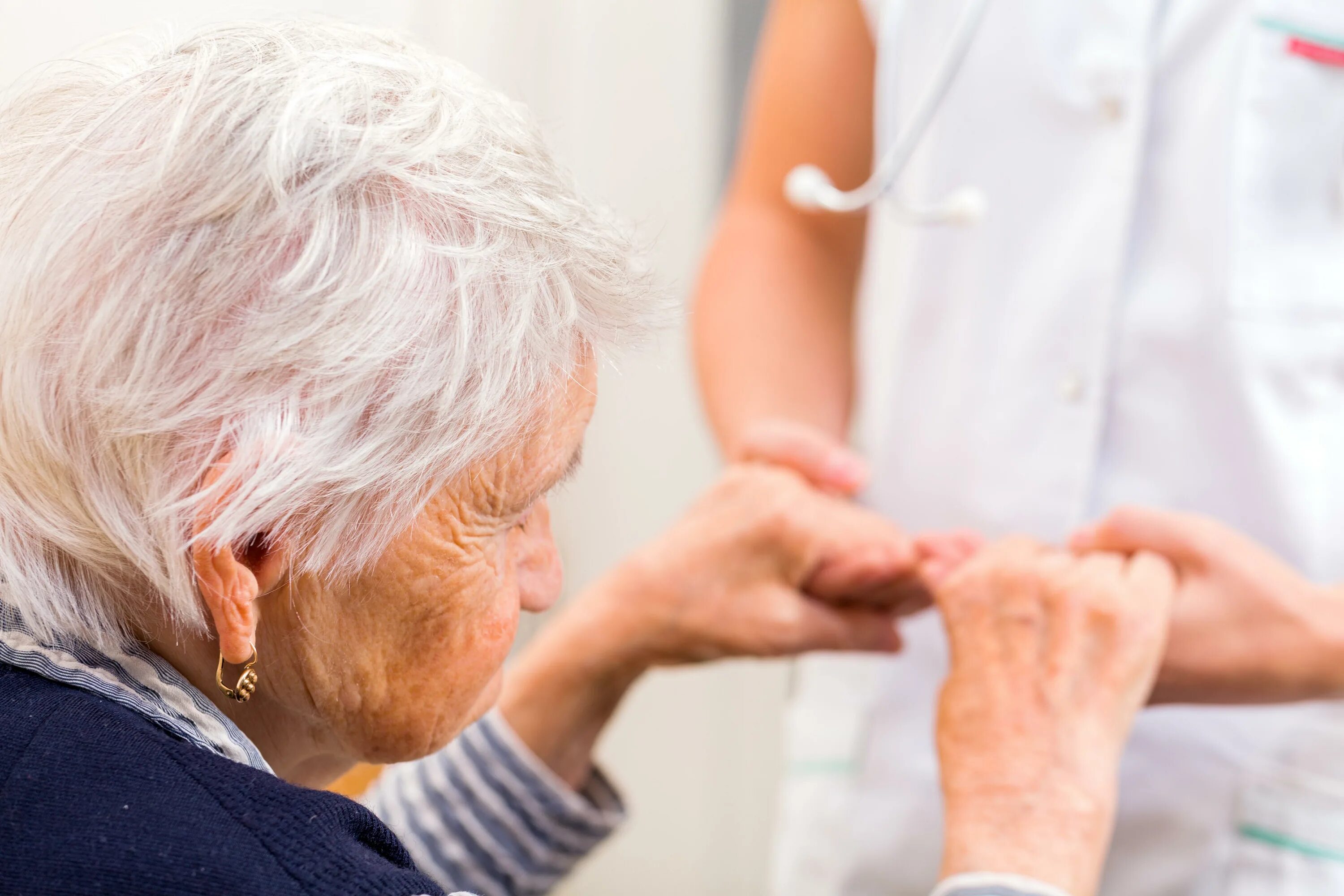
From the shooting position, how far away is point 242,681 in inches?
21.5

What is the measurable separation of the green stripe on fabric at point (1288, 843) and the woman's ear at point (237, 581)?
63cm

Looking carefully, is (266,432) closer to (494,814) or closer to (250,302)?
(250,302)

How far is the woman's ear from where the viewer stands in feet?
1.68

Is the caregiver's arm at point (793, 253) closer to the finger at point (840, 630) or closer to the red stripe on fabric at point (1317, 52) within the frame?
the finger at point (840, 630)

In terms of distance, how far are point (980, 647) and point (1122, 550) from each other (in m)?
0.12

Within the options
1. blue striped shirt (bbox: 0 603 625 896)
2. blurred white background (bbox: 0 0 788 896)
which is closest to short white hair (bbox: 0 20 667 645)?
blue striped shirt (bbox: 0 603 625 896)

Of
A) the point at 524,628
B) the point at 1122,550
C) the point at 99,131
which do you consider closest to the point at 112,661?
the point at 99,131

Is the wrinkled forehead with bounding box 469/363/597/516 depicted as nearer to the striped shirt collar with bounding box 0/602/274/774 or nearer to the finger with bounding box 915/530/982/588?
the striped shirt collar with bounding box 0/602/274/774

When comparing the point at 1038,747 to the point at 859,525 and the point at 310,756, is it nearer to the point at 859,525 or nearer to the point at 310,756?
the point at 859,525

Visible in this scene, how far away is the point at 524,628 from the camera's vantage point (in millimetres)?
1708

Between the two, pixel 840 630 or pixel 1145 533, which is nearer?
pixel 1145 533

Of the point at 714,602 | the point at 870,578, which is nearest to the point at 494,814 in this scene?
the point at 714,602

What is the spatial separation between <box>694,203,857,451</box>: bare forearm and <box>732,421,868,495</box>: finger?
72mm

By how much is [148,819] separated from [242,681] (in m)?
0.09
